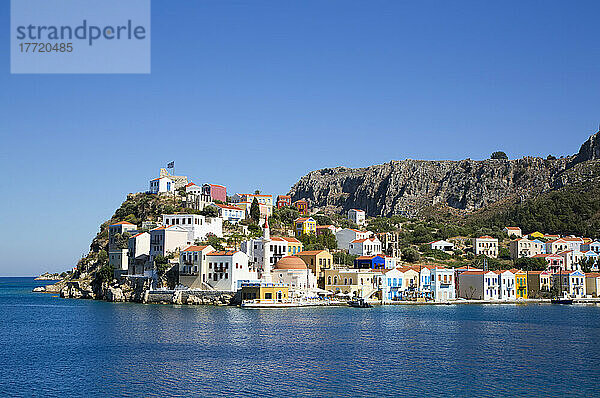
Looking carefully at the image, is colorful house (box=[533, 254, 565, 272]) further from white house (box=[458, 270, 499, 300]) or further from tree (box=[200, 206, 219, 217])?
tree (box=[200, 206, 219, 217])

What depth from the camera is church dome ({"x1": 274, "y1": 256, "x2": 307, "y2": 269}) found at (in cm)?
7806

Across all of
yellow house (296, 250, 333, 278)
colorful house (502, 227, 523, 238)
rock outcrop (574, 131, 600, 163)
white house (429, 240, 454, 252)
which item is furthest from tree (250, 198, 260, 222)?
rock outcrop (574, 131, 600, 163)

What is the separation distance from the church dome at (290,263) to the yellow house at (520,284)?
29.4 meters

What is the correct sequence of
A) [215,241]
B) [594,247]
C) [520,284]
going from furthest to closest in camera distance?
[594,247] < [520,284] < [215,241]

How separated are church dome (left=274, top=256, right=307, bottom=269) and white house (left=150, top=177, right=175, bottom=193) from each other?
114 ft

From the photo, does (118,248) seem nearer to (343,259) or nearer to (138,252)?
(138,252)

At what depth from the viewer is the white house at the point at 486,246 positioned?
112 metres

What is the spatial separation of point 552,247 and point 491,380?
267ft

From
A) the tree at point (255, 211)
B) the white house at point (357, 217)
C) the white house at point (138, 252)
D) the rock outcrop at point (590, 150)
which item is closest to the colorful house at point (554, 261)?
the tree at point (255, 211)

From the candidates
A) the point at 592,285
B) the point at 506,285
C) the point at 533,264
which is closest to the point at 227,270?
the point at 506,285

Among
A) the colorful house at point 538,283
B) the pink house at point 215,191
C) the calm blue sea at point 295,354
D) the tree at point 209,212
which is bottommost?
the calm blue sea at point 295,354

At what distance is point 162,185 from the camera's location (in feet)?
352

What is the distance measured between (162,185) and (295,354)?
70690 millimetres

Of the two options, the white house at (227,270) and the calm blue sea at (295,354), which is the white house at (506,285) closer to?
the calm blue sea at (295,354)
